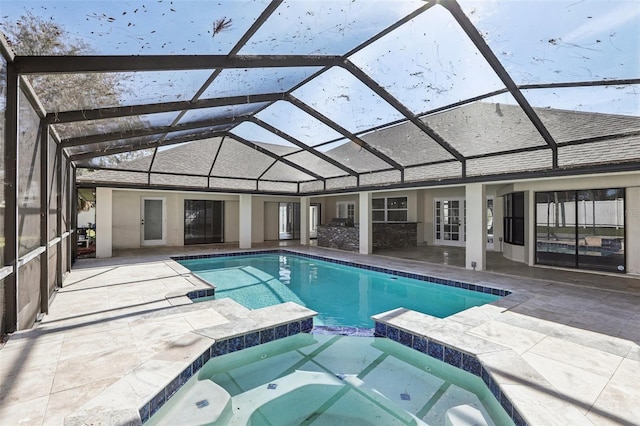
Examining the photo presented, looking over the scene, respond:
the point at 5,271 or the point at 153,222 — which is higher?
the point at 153,222

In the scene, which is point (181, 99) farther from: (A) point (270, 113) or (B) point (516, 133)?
(B) point (516, 133)

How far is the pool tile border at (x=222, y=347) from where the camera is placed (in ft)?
8.70

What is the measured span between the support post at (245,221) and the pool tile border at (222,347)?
875cm

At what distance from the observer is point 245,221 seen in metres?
13.0

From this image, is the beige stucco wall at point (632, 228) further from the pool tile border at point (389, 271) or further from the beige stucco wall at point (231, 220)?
the beige stucco wall at point (231, 220)

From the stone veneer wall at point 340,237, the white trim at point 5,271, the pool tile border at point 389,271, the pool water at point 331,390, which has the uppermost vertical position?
the white trim at point 5,271

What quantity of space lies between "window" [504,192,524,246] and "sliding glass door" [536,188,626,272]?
679 mm

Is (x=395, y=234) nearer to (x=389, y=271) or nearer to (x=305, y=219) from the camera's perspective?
(x=305, y=219)

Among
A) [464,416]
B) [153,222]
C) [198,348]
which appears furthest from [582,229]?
[153,222]

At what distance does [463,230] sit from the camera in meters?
13.1

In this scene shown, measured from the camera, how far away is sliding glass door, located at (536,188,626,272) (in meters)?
7.47

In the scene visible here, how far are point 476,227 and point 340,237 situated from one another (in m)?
5.68

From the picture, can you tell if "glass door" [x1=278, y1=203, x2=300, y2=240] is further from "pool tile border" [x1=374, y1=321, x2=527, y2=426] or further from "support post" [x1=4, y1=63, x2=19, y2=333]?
"support post" [x1=4, y1=63, x2=19, y2=333]

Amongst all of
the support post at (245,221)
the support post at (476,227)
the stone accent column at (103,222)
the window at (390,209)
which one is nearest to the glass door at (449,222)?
the window at (390,209)
